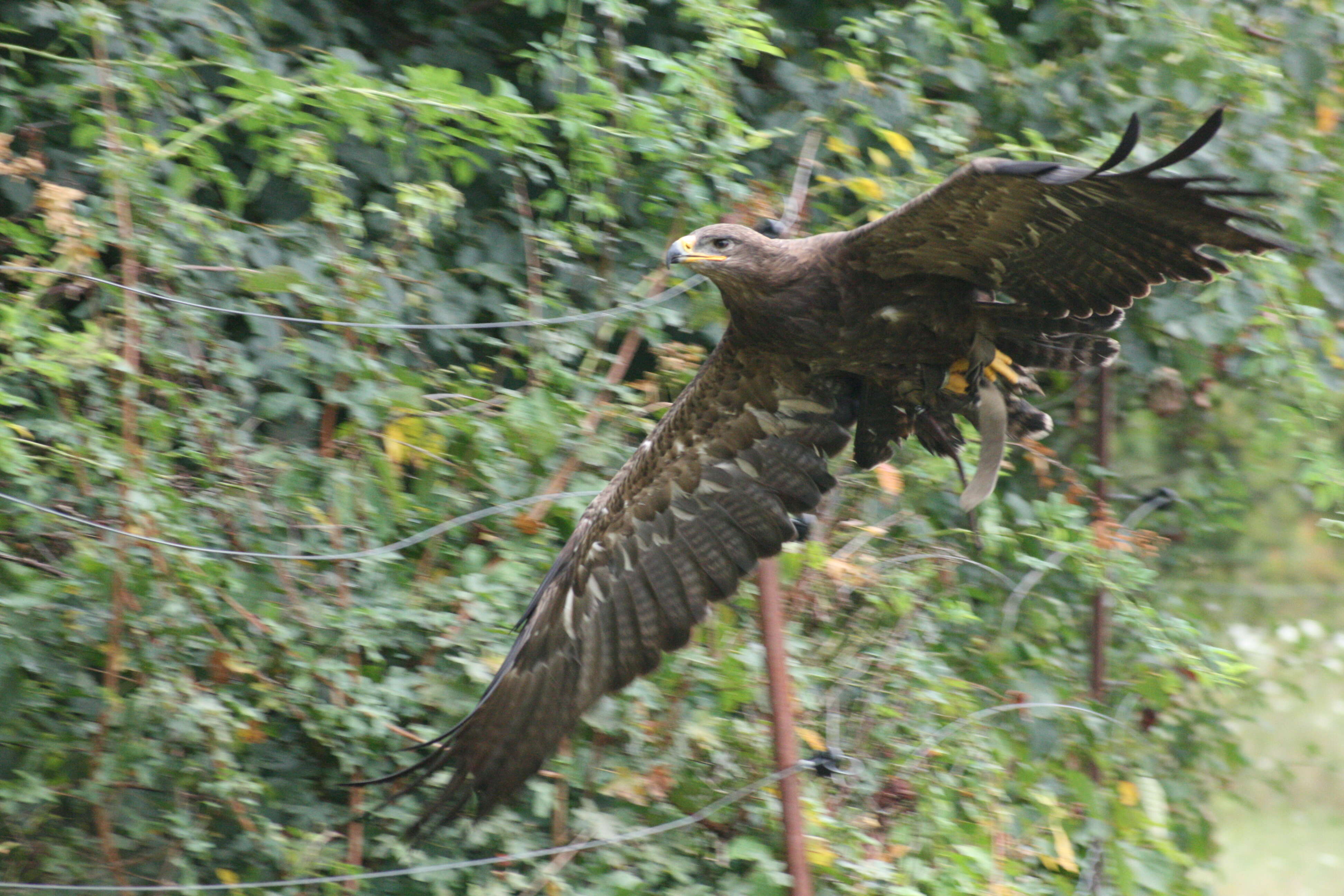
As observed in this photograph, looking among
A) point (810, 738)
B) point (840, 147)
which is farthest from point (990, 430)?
point (840, 147)

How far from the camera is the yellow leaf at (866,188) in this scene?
4.31 meters

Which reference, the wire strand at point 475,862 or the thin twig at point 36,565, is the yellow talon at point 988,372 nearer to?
the wire strand at point 475,862

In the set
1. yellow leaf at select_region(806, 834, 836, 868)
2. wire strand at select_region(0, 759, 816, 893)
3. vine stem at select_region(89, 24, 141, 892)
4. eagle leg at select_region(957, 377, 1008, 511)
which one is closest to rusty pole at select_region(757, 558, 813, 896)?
wire strand at select_region(0, 759, 816, 893)

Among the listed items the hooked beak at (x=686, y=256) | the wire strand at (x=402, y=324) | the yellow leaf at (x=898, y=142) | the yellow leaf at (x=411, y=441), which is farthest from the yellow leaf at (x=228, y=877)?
the yellow leaf at (x=898, y=142)

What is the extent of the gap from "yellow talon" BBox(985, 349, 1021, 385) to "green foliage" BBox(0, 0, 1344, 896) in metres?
0.76

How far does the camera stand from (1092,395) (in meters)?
5.24

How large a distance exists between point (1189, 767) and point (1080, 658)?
0.71m

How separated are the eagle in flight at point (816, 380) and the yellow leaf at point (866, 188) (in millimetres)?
529

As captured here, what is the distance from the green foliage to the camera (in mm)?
3490

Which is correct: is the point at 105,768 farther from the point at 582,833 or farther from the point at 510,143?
the point at 510,143

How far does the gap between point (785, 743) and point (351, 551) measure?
4.55 feet

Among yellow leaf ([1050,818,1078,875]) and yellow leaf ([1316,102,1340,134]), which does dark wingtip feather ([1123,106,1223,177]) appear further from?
yellow leaf ([1316,102,1340,134])

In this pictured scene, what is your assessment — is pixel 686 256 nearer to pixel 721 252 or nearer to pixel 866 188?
A: pixel 721 252

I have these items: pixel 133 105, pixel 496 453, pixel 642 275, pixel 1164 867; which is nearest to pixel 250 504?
pixel 496 453
